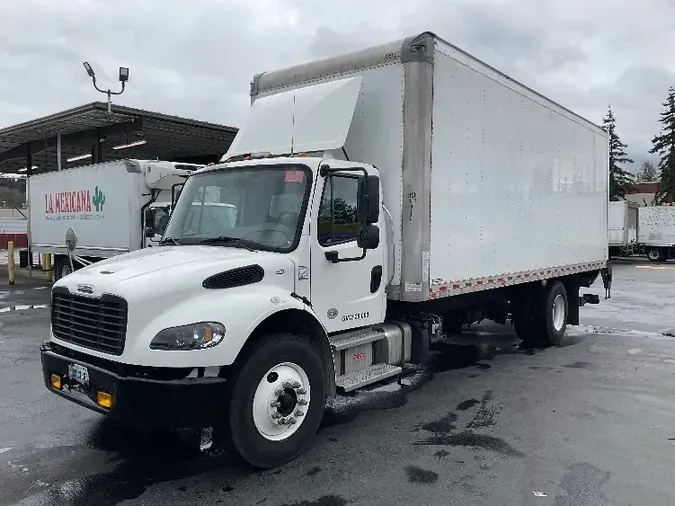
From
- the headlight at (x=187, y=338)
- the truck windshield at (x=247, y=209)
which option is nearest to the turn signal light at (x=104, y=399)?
the headlight at (x=187, y=338)

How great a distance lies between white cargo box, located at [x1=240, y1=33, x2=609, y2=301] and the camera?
604 cm

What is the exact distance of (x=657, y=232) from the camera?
3331 centimetres

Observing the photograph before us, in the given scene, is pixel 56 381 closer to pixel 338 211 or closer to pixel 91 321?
pixel 91 321

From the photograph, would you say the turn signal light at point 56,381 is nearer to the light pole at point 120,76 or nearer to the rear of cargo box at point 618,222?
the light pole at point 120,76

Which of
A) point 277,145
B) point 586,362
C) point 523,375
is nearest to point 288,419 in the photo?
point 277,145

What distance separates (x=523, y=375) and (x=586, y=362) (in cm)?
141

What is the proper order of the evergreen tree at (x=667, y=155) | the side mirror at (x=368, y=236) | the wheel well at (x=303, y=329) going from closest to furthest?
the wheel well at (x=303, y=329)
the side mirror at (x=368, y=236)
the evergreen tree at (x=667, y=155)

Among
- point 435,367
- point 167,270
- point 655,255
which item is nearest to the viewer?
point 167,270

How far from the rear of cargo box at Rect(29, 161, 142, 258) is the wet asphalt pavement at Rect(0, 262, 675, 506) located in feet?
22.6

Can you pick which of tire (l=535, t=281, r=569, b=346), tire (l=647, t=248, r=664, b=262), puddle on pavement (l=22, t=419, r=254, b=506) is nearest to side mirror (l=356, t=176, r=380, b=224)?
puddle on pavement (l=22, t=419, r=254, b=506)

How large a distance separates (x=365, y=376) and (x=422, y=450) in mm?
906

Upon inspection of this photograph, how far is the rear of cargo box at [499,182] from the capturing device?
636cm

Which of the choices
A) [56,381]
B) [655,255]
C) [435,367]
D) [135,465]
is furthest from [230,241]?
[655,255]

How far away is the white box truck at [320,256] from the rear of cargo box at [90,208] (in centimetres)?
818
